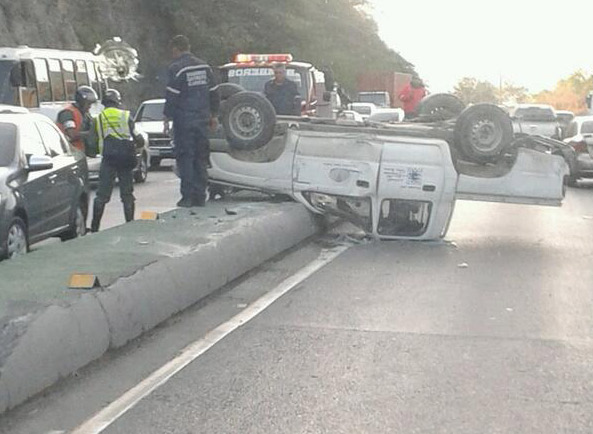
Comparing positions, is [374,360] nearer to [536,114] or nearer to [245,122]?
[245,122]

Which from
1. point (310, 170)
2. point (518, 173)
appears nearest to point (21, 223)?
point (310, 170)

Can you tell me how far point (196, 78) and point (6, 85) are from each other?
10000 mm

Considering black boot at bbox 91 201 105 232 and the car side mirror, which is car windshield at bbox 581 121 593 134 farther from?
the car side mirror

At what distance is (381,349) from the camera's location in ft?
26.5

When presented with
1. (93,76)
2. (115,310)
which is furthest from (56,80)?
(115,310)

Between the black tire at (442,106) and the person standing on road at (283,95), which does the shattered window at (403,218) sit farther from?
the person standing on road at (283,95)

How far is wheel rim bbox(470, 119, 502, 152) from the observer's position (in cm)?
1353

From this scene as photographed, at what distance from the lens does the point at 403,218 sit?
13570 mm

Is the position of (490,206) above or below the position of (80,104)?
below

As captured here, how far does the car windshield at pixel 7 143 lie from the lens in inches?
445

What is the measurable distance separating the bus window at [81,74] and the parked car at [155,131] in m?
1.99

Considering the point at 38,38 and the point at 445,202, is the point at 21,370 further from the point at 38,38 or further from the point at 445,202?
the point at 38,38

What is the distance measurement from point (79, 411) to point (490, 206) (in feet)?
43.7

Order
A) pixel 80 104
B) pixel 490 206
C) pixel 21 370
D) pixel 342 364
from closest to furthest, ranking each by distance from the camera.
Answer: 1. pixel 21 370
2. pixel 342 364
3. pixel 80 104
4. pixel 490 206
